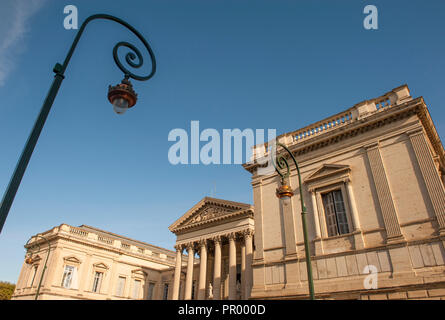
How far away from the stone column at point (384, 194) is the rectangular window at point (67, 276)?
107ft

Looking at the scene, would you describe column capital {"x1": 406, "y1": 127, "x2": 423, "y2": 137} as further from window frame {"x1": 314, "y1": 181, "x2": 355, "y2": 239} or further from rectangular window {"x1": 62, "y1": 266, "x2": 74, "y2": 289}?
rectangular window {"x1": 62, "y1": 266, "x2": 74, "y2": 289}

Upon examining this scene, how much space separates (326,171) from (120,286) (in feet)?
106

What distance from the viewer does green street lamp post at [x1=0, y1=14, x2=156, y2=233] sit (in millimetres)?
4248

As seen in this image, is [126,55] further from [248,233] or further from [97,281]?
[97,281]

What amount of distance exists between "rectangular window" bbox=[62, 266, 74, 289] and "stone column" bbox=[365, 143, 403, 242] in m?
32.7

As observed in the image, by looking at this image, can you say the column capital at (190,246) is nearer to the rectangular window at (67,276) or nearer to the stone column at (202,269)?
the stone column at (202,269)

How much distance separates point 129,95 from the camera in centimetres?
587

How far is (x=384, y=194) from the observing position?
47.8ft

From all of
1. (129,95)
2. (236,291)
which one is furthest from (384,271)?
(236,291)

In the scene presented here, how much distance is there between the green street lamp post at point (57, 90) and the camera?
4248 millimetres

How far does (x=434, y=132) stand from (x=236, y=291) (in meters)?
21.2

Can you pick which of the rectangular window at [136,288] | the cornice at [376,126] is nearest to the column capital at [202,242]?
the rectangular window at [136,288]
